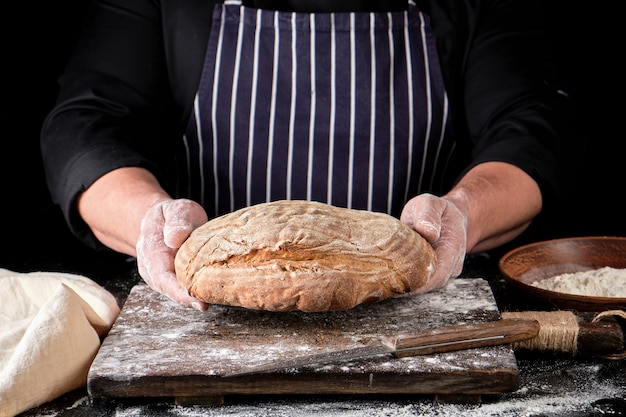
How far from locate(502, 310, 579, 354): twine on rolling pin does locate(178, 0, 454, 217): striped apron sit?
87 centimetres

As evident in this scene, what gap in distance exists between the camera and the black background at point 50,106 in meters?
2.61

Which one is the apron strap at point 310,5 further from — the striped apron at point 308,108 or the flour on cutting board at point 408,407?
the flour on cutting board at point 408,407

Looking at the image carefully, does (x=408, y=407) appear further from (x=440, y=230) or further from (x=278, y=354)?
(x=440, y=230)

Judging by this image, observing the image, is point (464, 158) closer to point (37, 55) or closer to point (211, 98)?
point (211, 98)

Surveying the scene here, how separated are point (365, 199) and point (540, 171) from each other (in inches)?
19.3

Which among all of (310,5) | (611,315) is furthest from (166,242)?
(310,5)

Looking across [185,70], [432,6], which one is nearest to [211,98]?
[185,70]

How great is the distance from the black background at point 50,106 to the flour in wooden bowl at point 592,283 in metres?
1.02

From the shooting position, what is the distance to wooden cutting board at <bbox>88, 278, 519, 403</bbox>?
4.16ft

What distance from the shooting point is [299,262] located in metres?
1.36

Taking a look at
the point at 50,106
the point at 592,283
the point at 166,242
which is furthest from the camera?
the point at 50,106

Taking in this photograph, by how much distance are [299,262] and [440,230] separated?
0.37 m

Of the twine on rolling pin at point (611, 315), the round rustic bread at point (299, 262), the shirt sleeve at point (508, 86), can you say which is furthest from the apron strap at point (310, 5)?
the twine on rolling pin at point (611, 315)

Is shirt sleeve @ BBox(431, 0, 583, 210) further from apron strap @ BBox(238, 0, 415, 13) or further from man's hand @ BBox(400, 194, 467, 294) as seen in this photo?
man's hand @ BBox(400, 194, 467, 294)
